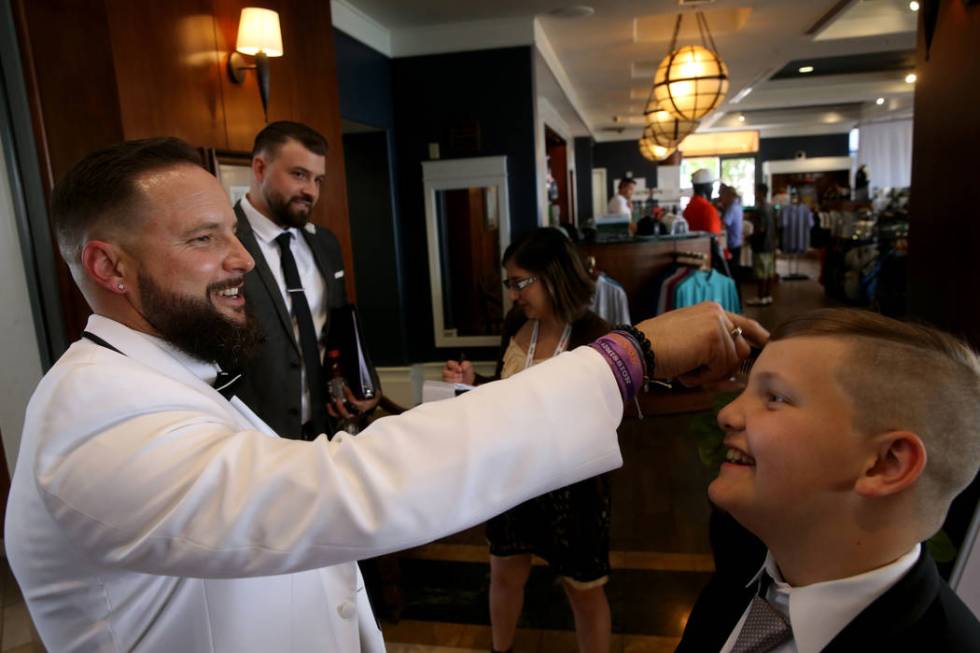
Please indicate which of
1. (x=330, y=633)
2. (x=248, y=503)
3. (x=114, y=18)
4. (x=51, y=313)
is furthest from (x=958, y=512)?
(x=114, y=18)

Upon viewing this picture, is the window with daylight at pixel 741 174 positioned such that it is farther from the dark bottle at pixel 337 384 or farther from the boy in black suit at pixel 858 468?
the boy in black suit at pixel 858 468

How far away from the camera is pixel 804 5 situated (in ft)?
18.2

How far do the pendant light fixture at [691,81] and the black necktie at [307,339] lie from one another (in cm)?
303

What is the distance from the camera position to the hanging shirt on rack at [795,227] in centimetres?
1370

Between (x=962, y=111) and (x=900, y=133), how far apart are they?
16300mm

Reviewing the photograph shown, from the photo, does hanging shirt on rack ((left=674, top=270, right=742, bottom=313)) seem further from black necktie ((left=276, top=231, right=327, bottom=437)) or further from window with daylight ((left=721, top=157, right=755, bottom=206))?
window with daylight ((left=721, top=157, right=755, bottom=206))

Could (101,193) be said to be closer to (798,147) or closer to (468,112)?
(468,112)

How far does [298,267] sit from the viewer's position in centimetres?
254

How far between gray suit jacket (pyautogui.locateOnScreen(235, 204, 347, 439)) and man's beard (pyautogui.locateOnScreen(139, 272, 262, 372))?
107 cm

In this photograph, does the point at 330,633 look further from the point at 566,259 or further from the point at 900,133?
the point at 900,133

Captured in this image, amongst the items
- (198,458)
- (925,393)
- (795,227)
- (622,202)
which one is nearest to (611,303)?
(925,393)

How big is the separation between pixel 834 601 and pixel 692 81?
157 inches

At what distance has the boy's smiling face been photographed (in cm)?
90

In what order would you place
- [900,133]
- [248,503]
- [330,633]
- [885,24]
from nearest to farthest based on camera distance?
[248,503], [330,633], [885,24], [900,133]
